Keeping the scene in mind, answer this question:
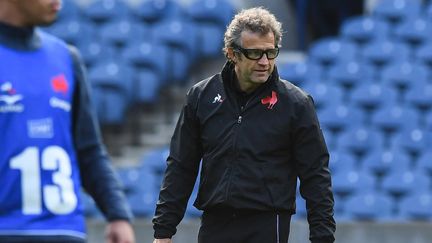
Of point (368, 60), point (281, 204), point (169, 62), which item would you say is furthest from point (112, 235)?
point (169, 62)

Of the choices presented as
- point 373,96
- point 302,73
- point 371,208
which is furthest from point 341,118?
point 371,208

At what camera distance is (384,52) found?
14.3 meters

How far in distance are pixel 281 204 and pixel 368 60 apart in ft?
30.5

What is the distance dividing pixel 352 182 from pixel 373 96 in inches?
63.1

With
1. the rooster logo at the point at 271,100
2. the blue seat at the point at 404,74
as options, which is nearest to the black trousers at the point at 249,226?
the rooster logo at the point at 271,100

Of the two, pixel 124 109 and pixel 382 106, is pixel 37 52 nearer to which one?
pixel 382 106

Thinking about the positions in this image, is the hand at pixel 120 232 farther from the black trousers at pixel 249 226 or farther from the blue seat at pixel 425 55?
the blue seat at pixel 425 55

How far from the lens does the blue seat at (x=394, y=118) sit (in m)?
13.1

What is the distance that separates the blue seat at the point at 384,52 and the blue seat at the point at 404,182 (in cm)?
224

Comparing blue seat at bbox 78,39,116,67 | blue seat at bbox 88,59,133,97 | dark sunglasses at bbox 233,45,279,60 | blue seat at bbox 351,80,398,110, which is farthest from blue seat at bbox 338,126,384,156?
dark sunglasses at bbox 233,45,279,60

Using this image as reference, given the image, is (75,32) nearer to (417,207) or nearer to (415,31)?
(415,31)

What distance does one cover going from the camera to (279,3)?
17.2 m

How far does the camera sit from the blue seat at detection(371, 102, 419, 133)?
13.1 meters

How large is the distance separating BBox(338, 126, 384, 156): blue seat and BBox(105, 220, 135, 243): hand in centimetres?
922
